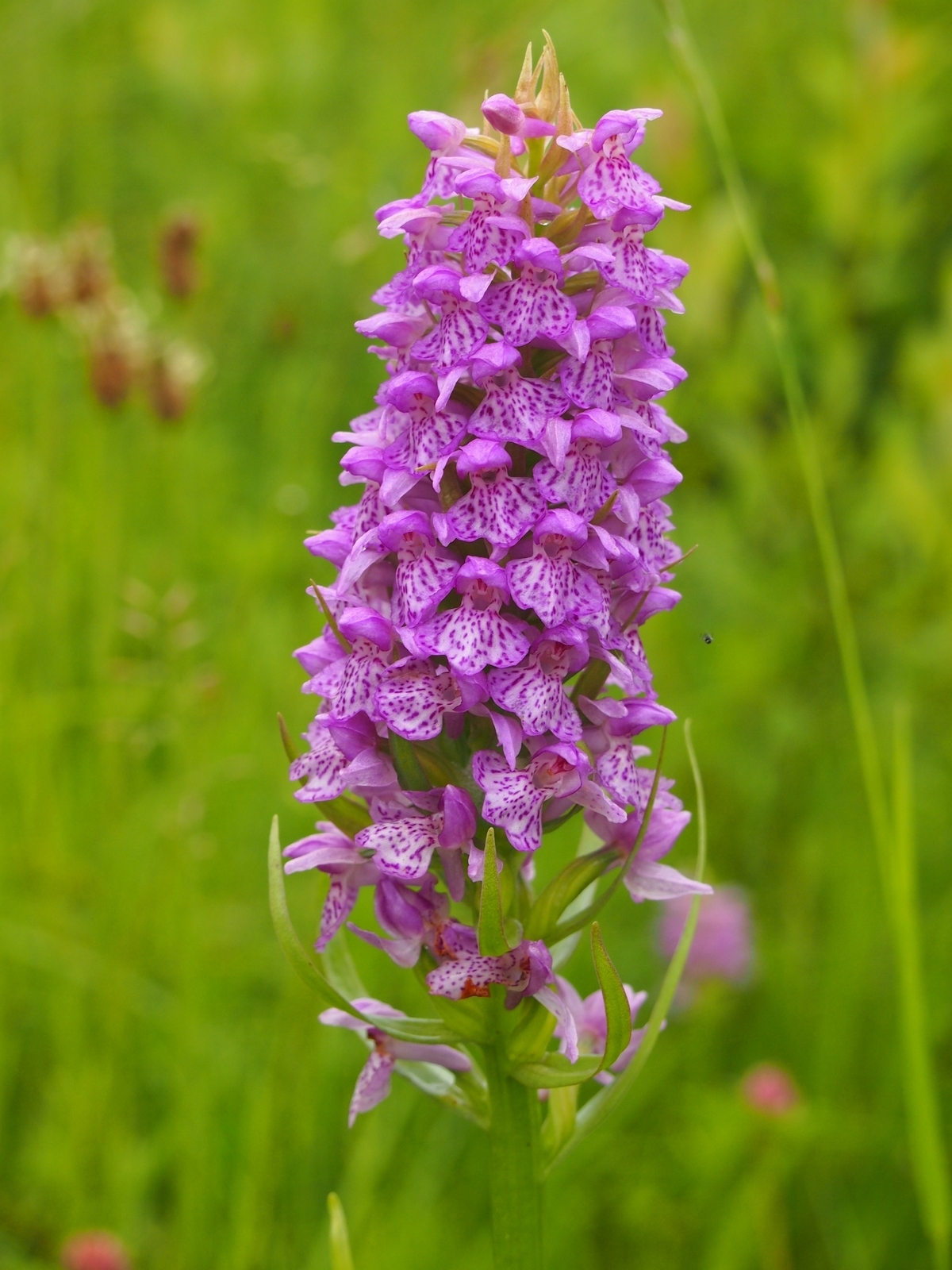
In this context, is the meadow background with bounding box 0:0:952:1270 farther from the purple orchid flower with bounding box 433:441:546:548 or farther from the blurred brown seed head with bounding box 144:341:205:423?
the purple orchid flower with bounding box 433:441:546:548

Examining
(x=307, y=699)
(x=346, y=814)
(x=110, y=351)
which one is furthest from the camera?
(x=307, y=699)

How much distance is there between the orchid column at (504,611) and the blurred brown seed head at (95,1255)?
3.24 ft

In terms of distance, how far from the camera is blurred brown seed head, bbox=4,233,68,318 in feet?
11.1

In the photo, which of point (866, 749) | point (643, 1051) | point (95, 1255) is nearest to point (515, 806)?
point (643, 1051)

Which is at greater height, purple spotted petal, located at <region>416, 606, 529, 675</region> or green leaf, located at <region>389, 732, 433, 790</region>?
purple spotted petal, located at <region>416, 606, 529, 675</region>

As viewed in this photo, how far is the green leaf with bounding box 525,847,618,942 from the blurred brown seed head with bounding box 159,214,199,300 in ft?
7.66

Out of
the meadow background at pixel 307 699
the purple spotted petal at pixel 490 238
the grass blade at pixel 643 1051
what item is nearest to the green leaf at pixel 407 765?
the grass blade at pixel 643 1051

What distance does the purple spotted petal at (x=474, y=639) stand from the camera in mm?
1482

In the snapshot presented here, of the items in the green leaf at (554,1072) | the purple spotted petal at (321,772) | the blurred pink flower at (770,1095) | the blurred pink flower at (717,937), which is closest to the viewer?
the green leaf at (554,1072)

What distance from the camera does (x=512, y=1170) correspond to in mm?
1607

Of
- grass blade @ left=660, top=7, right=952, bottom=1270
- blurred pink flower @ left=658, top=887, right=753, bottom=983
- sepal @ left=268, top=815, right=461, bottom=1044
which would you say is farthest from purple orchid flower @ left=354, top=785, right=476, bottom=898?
blurred pink flower @ left=658, top=887, right=753, bottom=983

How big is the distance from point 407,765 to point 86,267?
7.64ft

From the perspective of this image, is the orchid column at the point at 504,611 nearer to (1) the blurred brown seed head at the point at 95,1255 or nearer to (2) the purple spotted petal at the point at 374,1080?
(2) the purple spotted petal at the point at 374,1080

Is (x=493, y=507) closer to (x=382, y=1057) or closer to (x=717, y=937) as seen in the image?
(x=382, y=1057)
